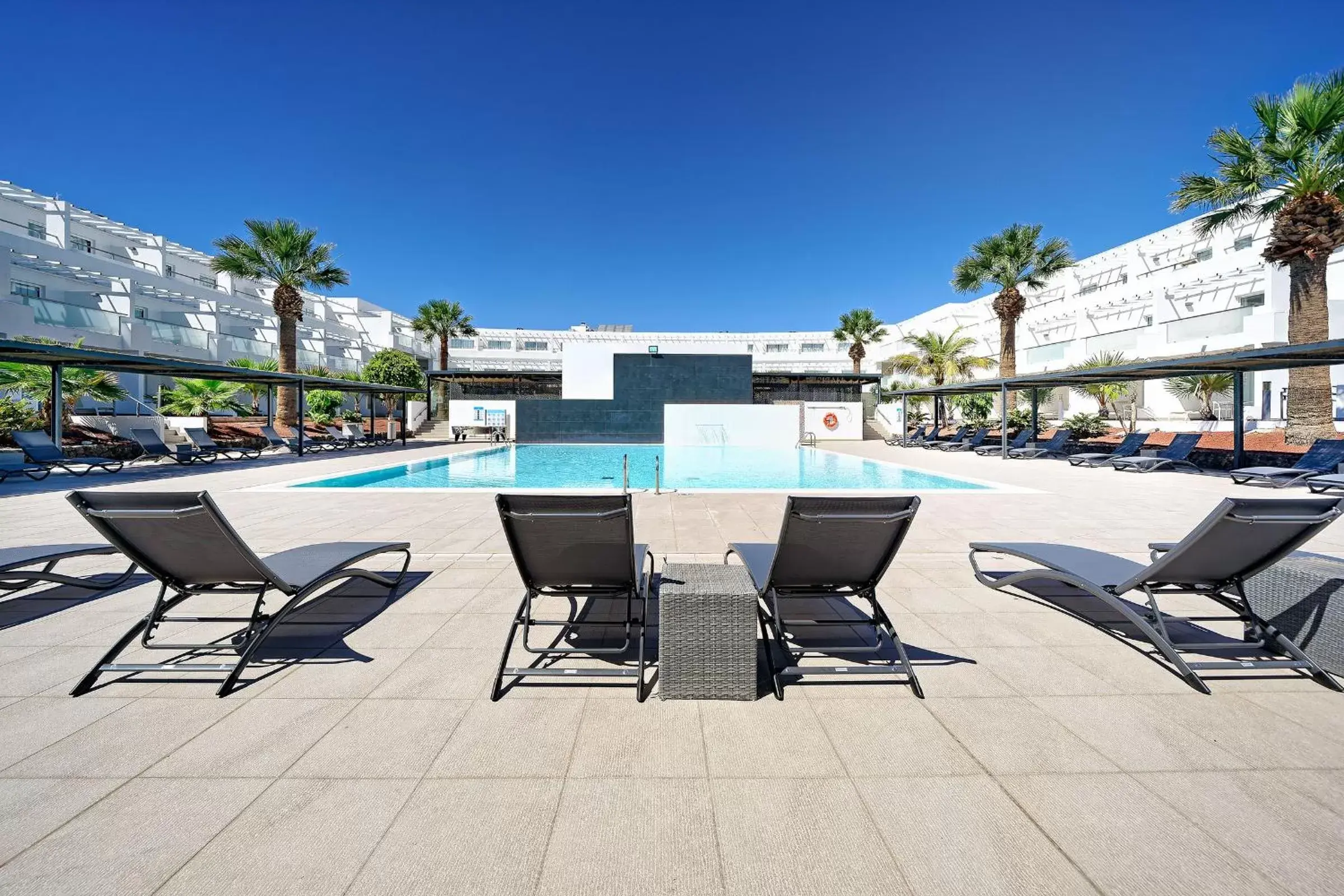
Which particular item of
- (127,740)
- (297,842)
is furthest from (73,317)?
(297,842)

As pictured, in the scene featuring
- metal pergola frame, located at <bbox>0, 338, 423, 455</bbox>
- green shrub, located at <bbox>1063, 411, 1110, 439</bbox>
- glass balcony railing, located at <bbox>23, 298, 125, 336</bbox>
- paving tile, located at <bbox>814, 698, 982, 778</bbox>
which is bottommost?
paving tile, located at <bbox>814, 698, 982, 778</bbox>

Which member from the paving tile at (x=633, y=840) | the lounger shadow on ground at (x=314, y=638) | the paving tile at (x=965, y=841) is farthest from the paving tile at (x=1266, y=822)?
the lounger shadow on ground at (x=314, y=638)

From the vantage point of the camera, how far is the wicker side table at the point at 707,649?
258 cm

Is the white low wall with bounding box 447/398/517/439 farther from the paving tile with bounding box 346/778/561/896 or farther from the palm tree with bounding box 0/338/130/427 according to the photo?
the paving tile with bounding box 346/778/561/896

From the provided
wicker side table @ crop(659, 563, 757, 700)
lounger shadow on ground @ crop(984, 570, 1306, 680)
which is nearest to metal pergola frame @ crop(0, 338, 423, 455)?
wicker side table @ crop(659, 563, 757, 700)

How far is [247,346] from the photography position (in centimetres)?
3556

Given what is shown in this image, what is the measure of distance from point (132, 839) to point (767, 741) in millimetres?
2161

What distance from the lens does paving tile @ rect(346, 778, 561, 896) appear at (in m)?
1.54

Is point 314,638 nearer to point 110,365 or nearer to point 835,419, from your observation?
point 110,365

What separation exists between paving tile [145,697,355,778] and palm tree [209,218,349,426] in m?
24.4

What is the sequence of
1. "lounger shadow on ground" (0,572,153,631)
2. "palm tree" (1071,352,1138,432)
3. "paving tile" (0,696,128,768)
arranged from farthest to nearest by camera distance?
"palm tree" (1071,352,1138,432) < "lounger shadow on ground" (0,572,153,631) < "paving tile" (0,696,128,768)

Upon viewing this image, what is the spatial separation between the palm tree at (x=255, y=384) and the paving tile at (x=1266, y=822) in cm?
2651

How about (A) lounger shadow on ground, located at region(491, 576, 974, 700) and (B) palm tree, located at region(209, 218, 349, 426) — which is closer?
(A) lounger shadow on ground, located at region(491, 576, 974, 700)

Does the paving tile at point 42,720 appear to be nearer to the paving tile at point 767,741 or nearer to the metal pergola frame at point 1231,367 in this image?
the paving tile at point 767,741
